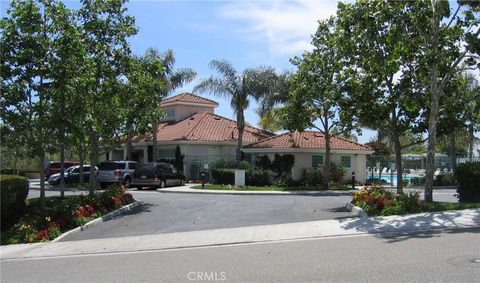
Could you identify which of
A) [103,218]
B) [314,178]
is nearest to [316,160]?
[314,178]

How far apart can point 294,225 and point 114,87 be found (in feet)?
29.9

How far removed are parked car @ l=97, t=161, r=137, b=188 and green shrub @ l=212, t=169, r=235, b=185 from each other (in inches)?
206

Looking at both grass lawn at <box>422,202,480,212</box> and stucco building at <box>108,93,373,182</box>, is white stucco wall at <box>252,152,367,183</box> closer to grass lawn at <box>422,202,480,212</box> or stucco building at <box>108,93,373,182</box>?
→ stucco building at <box>108,93,373,182</box>

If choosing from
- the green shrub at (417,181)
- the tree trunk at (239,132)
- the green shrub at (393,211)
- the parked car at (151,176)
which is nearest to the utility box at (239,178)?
the tree trunk at (239,132)

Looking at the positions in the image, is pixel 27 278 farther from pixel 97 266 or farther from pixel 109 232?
pixel 109 232

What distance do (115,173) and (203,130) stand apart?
10281 millimetres

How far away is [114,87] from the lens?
19.7 metres

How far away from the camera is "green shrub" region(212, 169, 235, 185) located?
110ft

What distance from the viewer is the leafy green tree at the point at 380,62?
16.2m

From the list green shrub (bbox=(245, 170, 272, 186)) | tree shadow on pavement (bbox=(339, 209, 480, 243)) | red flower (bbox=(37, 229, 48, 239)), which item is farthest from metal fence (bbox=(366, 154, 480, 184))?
red flower (bbox=(37, 229, 48, 239))

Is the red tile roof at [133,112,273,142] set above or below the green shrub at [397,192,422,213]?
above

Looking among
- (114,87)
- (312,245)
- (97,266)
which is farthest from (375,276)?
(114,87)

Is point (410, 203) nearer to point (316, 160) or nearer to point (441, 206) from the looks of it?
point (441, 206)

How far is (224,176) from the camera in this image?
34000 millimetres
